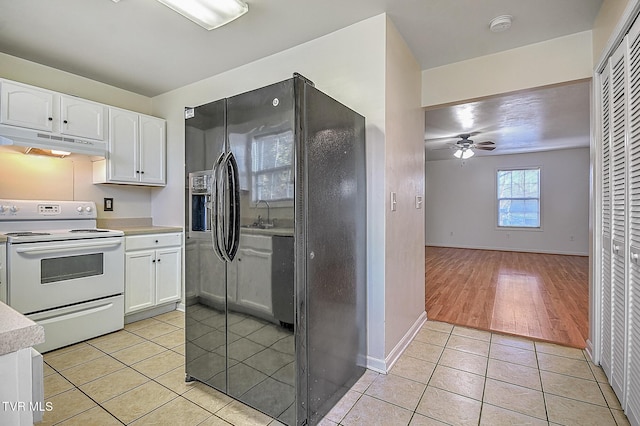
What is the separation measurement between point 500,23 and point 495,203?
6.83 meters

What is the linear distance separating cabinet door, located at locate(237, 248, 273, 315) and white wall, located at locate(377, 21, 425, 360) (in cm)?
94

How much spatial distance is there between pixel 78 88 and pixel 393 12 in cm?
308

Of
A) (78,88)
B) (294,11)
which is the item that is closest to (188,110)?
(294,11)

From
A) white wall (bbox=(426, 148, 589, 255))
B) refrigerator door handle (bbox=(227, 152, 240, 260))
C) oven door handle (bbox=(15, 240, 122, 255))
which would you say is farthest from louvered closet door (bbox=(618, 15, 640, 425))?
white wall (bbox=(426, 148, 589, 255))

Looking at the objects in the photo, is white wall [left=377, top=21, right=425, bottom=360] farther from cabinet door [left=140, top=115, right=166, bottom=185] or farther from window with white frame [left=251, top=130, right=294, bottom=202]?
cabinet door [left=140, top=115, right=166, bottom=185]

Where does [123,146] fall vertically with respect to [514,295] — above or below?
above

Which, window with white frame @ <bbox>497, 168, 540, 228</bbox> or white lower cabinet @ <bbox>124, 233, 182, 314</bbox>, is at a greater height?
window with white frame @ <bbox>497, 168, 540, 228</bbox>

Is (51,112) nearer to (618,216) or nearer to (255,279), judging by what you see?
(255,279)

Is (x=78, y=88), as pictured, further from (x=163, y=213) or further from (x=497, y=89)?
(x=497, y=89)

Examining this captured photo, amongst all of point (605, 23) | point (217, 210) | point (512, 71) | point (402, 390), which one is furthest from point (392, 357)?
point (605, 23)

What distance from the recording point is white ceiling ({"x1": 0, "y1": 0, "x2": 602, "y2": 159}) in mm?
2062

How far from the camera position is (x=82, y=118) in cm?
289

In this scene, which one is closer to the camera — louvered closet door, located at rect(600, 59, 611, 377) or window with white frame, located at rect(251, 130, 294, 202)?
window with white frame, located at rect(251, 130, 294, 202)

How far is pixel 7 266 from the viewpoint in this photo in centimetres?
225
